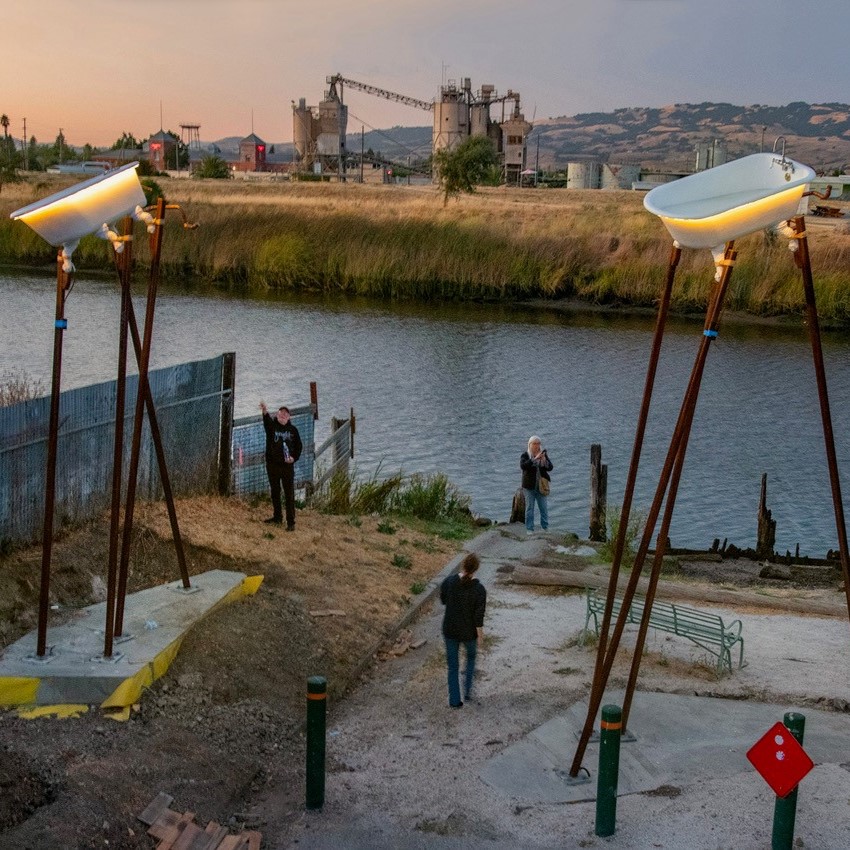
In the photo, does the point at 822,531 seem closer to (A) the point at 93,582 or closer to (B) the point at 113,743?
(A) the point at 93,582

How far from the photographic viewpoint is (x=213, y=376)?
15641mm

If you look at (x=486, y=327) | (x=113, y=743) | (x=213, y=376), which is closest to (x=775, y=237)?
(x=486, y=327)

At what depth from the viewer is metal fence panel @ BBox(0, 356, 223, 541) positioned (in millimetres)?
11688

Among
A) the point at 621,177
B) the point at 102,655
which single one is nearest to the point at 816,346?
the point at 102,655

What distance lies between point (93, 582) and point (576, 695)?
452 centimetres

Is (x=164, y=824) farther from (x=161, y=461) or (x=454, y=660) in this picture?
(x=161, y=461)

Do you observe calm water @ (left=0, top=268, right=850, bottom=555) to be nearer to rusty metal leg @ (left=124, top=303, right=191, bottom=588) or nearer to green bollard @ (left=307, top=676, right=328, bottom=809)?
rusty metal leg @ (left=124, top=303, right=191, bottom=588)

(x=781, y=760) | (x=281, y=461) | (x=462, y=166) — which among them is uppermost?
(x=462, y=166)

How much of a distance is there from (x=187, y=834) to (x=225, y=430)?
8.66 meters

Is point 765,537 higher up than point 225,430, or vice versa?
point 225,430

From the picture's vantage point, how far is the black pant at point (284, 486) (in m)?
14.4

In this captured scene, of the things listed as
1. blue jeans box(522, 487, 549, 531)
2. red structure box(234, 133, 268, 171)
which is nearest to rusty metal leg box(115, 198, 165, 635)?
blue jeans box(522, 487, 549, 531)

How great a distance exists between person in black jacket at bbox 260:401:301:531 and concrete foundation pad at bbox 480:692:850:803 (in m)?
5.53

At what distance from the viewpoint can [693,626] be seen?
35.8 ft
